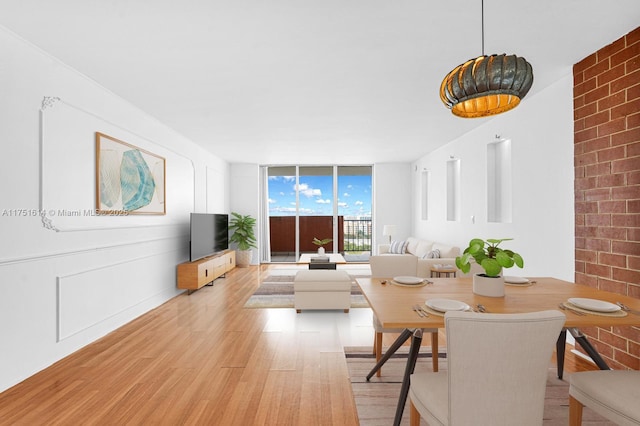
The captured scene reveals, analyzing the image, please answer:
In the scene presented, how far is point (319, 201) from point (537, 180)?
5.84 metres

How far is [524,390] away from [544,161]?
2.91 metres

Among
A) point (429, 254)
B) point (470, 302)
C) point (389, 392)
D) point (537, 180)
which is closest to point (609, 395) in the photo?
point (470, 302)

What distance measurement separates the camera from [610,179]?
2672 millimetres

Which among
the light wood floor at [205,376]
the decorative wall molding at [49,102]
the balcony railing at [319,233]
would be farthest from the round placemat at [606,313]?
the balcony railing at [319,233]

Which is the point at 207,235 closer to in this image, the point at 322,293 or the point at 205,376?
the point at 322,293

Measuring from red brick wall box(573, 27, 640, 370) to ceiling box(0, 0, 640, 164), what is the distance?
213 mm

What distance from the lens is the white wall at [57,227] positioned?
245 centimetres

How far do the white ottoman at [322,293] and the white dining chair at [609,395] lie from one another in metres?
2.72

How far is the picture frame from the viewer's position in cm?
348

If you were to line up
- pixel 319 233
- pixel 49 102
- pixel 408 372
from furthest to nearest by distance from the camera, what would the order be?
pixel 319 233 → pixel 49 102 → pixel 408 372

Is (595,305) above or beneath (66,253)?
beneath

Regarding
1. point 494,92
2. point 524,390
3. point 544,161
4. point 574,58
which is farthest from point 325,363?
point 574,58

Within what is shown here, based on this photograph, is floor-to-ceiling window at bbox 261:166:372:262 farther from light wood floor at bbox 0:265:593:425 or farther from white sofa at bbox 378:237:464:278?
light wood floor at bbox 0:265:593:425

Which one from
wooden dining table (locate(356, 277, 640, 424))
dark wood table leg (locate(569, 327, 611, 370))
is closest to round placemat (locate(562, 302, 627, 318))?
wooden dining table (locate(356, 277, 640, 424))
